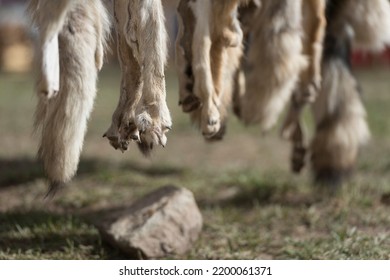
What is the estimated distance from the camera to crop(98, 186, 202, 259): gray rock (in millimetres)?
4020

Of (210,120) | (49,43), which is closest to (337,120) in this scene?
(210,120)

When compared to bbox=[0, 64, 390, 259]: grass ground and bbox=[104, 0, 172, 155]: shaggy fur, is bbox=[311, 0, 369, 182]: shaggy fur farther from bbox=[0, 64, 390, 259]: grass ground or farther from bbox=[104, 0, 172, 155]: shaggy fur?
bbox=[104, 0, 172, 155]: shaggy fur

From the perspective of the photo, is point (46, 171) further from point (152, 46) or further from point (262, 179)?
point (262, 179)

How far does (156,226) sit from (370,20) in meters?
2.15

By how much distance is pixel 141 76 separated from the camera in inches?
139

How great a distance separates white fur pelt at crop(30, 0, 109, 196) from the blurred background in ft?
1.14

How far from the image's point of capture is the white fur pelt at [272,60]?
4.67 meters

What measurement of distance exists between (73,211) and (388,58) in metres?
11.8

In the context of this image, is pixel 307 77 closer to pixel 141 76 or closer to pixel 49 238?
pixel 141 76

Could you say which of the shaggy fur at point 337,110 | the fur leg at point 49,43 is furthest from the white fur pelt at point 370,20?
the fur leg at point 49,43

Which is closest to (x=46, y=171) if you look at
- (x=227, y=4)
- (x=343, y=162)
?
(x=227, y=4)

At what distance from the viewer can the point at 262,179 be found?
19.4ft

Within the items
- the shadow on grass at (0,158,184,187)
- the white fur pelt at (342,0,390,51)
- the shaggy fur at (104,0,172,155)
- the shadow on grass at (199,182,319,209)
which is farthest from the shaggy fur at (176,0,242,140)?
the shadow on grass at (0,158,184,187)

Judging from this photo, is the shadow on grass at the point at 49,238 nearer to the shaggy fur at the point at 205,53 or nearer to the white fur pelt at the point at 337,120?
the shaggy fur at the point at 205,53
